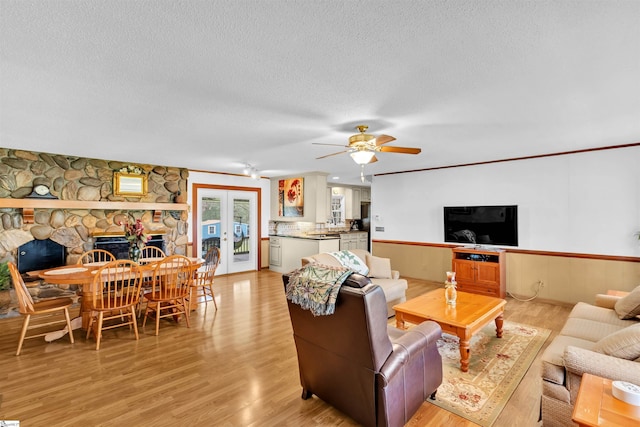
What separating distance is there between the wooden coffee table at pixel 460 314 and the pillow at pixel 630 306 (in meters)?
0.94

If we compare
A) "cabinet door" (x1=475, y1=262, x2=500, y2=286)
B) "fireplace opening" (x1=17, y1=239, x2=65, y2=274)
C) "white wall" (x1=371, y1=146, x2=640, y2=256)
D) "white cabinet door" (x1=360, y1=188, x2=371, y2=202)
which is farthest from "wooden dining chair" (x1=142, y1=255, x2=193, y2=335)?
"white cabinet door" (x1=360, y1=188, x2=371, y2=202)

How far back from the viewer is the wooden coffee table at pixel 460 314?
274 cm

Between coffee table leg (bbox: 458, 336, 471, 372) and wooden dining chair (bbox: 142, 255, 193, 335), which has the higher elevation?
wooden dining chair (bbox: 142, 255, 193, 335)

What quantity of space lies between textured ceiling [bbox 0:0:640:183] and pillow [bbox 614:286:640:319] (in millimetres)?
1657

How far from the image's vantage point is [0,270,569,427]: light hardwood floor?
85.2 inches

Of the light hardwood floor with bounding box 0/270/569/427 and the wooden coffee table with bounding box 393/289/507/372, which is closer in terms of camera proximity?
the light hardwood floor with bounding box 0/270/569/427

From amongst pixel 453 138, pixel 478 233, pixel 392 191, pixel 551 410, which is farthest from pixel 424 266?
pixel 551 410

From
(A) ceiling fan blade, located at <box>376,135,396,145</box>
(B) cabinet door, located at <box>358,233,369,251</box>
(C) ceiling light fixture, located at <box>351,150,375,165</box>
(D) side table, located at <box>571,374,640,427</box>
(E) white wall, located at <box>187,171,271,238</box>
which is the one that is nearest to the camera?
(D) side table, located at <box>571,374,640,427</box>

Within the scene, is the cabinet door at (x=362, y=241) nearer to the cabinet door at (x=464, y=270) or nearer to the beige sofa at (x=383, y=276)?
the cabinet door at (x=464, y=270)

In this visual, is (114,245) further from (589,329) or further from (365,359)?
(589,329)

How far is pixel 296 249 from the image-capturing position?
7.00 meters

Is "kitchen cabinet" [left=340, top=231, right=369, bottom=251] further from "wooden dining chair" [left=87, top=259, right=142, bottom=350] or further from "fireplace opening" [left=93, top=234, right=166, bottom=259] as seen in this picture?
"wooden dining chair" [left=87, top=259, right=142, bottom=350]

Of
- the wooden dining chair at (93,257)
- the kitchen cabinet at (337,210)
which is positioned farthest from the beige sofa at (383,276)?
the kitchen cabinet at (337,210)

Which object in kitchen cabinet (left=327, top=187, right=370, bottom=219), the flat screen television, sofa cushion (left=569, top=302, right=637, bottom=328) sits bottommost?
sofa cushion (left=569, top=302, right=637, bottom=328)
